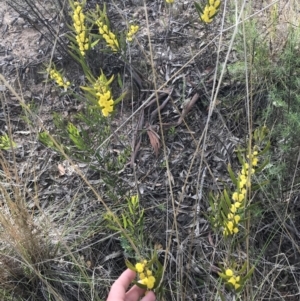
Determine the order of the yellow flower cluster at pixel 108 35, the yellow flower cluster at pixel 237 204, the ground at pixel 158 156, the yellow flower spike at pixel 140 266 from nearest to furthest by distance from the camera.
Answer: the yellow flower spike at pixel 140 266 < the yellow flower cluster at pixel 237 204 < the ground at pixel 158 156 < the yellow flower cluster at pixel 108 35

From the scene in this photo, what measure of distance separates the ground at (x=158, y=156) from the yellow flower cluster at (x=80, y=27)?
0.49 ft

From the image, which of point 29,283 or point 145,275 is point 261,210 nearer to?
point 145,275

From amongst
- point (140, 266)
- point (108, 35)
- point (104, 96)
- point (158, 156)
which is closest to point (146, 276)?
point (140, 266)

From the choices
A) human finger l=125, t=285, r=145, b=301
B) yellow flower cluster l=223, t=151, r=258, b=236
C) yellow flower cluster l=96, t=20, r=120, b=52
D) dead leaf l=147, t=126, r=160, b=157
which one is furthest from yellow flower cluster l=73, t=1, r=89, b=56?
human finger l=125, t=285, r=145, b=301

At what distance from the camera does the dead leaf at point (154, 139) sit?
1.75 metres

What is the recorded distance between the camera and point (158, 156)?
175cm

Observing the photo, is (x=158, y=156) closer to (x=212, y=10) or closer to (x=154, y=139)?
(x=154, y=139)

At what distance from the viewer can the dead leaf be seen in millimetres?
1753

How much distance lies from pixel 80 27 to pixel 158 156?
0.57 metres

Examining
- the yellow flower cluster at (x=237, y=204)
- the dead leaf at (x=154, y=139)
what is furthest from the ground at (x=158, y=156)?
the yellow flower cluster at (x=237, y=204)

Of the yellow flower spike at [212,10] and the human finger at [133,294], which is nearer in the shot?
the human finger at [133,294]

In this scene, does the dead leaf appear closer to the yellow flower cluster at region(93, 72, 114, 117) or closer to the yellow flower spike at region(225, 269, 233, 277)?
the yellow flower cluster at region(93, 72, 114, 117)

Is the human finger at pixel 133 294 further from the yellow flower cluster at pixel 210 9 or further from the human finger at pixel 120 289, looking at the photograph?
the yellow flower cluster at pixel 210 9

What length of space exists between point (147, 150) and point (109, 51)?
0.47 meters
